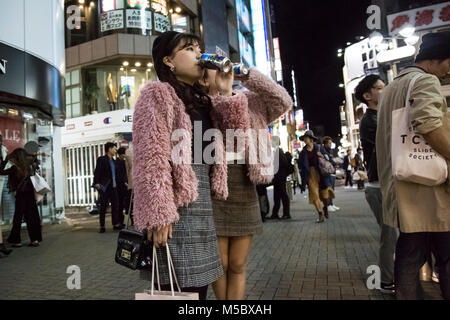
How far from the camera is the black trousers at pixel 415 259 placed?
207 centimetres

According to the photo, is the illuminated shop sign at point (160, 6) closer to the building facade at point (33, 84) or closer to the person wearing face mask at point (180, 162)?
the building facade at point (33, 84)

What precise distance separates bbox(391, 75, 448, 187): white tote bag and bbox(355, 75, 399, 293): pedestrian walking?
1002 mm

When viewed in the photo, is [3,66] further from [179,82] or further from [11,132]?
[179,82]

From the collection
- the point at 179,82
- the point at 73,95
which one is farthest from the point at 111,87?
the point at 179,82

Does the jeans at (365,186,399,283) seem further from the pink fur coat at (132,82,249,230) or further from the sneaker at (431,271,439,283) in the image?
the pink fur coat at (132,82,249,230)

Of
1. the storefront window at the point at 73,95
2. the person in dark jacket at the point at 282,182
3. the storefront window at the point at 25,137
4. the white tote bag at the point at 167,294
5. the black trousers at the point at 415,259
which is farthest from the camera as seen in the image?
the storefront window at the point at 73,95

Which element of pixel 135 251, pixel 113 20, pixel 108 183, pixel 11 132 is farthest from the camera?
pixel 113 20

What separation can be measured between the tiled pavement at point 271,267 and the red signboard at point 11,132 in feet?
12.9

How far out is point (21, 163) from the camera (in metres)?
6.27

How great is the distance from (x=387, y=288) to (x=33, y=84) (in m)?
8.84

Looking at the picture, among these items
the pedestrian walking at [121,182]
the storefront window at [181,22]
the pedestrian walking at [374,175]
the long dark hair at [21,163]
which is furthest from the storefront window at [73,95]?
the pedestrian walking at [374,175]

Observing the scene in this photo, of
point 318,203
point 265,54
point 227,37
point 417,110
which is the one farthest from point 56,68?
point 265,54

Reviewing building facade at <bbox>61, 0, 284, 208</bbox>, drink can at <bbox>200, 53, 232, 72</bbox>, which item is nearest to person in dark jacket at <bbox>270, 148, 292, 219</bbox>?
drink can at <bbox>200, 53, 232, 72</bbox>
